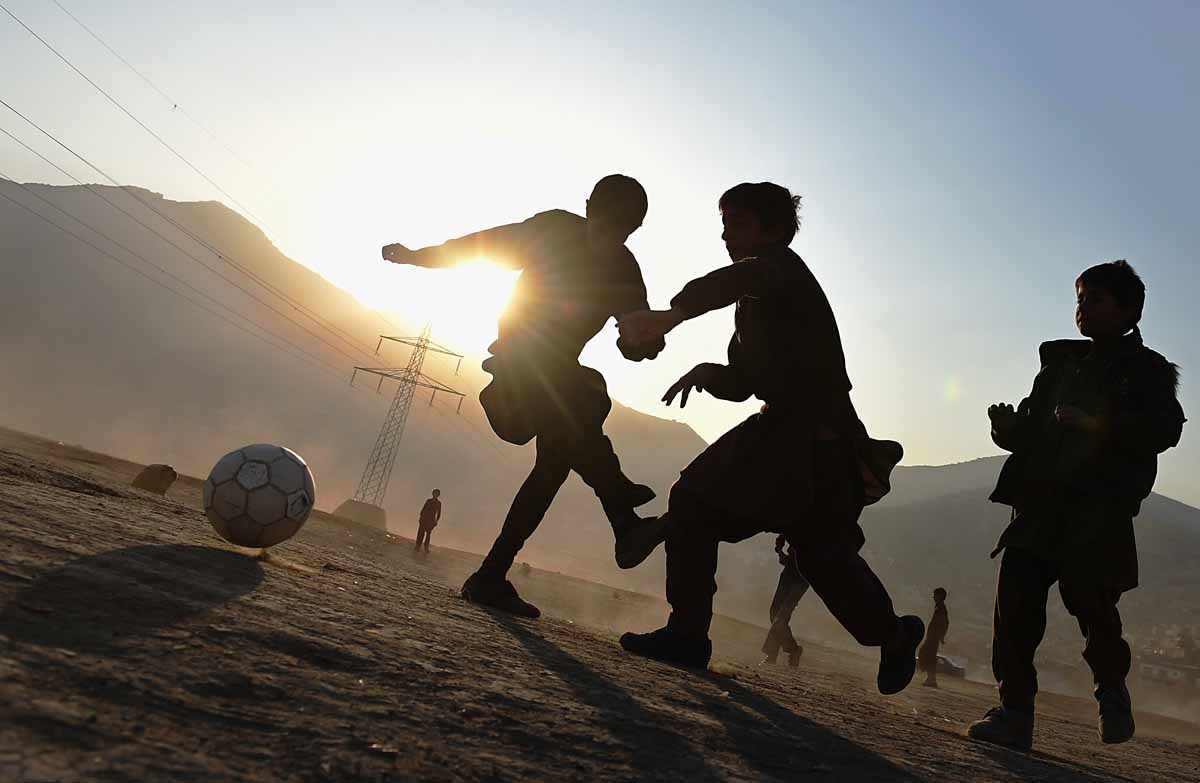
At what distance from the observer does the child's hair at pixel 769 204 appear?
9.90ft

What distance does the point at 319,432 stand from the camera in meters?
88.7

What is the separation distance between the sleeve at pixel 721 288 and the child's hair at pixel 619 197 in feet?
3.74

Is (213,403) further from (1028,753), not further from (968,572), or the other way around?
(1028,753)

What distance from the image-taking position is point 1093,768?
9.62 feet

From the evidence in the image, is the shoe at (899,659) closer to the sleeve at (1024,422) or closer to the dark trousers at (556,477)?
the sleeve at (1024,422)

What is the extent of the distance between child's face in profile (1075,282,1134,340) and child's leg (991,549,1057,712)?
1.06 m

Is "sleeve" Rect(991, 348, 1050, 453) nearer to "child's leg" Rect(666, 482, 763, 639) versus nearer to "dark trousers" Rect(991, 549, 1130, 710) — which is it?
"dark trousers" Rect(991, 549, 1130, 710)

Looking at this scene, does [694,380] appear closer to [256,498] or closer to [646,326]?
[646,326]

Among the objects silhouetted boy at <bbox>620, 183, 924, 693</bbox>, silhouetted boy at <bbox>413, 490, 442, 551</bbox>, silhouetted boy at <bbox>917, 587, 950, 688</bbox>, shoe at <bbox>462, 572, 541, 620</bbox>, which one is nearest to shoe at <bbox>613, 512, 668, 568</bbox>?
silhouetted boy at <bbox>620, 183, 924, 693</bbox>

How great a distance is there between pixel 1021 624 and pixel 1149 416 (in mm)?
1046

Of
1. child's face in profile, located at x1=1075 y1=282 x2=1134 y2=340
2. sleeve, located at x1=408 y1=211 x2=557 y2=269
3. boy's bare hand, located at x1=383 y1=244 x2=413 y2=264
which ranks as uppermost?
child's face in profile, located at x1=1075 y1=282 x2=1134 y2=340

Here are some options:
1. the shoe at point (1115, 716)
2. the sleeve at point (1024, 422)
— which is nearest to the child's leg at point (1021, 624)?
the shoe at point (1115, 716)

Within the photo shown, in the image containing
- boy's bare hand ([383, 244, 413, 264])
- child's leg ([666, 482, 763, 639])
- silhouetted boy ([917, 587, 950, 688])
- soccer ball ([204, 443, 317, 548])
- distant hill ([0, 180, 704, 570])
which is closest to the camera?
child's leg ([666, 482, 763, 639])

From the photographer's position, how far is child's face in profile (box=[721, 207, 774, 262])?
9.92 ft
